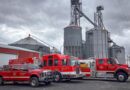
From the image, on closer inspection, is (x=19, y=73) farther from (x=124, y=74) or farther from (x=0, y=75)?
(x=124, y=74)

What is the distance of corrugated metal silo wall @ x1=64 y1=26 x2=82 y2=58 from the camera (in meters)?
48.9

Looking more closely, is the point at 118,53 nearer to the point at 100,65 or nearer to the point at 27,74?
the point at 100,65

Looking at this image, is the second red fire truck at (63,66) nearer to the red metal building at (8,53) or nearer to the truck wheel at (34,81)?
the truck wheel at (34,81)

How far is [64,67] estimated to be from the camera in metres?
21.2

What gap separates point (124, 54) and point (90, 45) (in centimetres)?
1145

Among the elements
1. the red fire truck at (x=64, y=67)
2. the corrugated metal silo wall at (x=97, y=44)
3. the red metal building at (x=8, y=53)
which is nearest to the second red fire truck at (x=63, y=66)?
the red fire truck at (x=64, y=67)

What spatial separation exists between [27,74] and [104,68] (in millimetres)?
9345

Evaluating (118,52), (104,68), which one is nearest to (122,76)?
(104,68)

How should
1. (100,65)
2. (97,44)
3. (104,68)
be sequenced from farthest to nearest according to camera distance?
(97,44) < (100,65) < (104,68)

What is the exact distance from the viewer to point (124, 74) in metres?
22.4

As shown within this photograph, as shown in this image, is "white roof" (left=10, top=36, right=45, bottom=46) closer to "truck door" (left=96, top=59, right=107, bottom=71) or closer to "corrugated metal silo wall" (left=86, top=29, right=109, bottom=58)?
"corrugated metal silo wall" (left=86, top=29, right=109, bottom=58)

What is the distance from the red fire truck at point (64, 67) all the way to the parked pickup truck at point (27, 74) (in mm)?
2361

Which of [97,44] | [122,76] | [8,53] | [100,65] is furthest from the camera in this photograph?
[97,44]

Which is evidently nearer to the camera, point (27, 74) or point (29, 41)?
point (27, 74)
